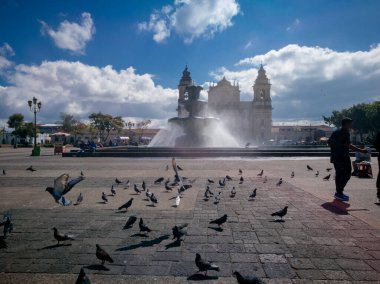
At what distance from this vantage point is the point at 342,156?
681 cm

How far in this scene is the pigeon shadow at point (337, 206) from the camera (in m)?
5.65

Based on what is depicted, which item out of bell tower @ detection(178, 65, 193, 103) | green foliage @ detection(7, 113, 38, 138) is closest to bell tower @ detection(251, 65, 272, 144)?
bell tower @ detection(178, 65, 193, 103)

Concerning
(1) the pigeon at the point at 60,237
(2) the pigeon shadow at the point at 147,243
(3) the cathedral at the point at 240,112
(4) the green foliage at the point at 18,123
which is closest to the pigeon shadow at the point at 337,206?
(2) the pigeon shadow at the point at 147,243

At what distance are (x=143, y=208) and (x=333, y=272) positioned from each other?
12.7 feet

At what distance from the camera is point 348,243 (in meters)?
3.98

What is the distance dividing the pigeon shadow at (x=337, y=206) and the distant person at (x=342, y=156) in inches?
12.9

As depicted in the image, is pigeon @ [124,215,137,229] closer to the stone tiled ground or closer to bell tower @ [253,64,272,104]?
the stone tiled ground

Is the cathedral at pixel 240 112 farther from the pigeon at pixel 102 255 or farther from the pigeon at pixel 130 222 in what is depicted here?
the pigeon at pixel 102 255

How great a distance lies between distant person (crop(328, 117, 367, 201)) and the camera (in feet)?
22.0

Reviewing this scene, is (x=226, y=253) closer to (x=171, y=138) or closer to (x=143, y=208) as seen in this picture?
(x=143, y=208)

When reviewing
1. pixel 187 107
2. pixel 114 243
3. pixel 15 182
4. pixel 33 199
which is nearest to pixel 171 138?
pixel 187 107

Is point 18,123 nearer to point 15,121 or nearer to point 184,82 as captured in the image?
point 15,121

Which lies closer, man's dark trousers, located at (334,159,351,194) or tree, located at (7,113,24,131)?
man's dark trousers, located at (334,159,351,194)

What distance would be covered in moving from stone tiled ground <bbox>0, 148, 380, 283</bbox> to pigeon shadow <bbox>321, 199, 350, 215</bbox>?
18 millimetres
